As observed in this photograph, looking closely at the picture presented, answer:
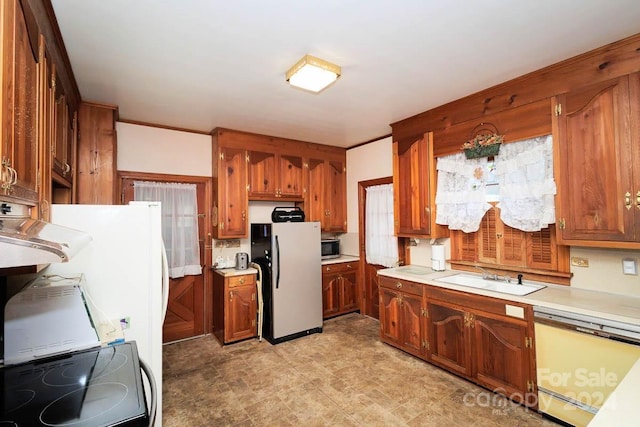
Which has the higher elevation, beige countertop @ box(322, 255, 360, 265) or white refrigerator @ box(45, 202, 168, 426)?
white refrigerator @ box(45, 202, 168, 426)

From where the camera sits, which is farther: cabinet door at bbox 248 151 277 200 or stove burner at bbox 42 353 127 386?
cabinet door at bbox 248 151 277 200

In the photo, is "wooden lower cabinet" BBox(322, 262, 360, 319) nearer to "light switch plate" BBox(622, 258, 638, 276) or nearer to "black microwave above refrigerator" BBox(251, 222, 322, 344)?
"black microwave above refrigerator" BBox(251, 222, 322, 344)

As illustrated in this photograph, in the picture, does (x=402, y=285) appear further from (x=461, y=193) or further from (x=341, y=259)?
(x=341, y=259)

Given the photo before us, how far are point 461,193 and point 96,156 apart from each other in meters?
3.51

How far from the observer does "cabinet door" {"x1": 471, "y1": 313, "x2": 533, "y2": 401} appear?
2.19m

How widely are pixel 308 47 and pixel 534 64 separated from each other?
175 centimetres

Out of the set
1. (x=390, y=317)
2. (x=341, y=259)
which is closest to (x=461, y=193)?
(x=390, y=317)

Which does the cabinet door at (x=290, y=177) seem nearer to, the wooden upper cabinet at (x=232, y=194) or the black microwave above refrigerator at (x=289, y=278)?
the wooden upper cabinet at (x=232, y=194)

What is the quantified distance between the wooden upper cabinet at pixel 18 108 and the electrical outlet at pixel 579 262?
341 cm

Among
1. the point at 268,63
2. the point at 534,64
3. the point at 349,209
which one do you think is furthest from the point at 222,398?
the point at 534,64

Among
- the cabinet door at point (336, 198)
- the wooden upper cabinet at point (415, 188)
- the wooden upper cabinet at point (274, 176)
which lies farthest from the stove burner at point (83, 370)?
the cabinet door at point (336, 198)

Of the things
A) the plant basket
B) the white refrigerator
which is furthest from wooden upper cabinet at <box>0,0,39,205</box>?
the plant basket

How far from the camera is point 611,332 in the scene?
176 centimetres

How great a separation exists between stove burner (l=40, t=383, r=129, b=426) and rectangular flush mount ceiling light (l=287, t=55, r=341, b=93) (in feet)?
6.71
